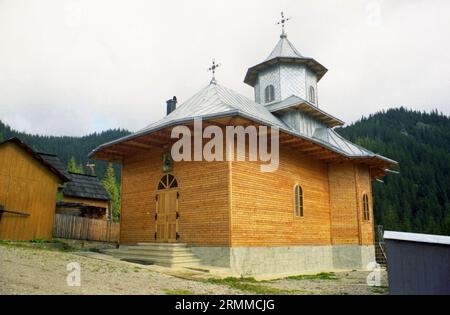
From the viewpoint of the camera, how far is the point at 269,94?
2083 centimetres

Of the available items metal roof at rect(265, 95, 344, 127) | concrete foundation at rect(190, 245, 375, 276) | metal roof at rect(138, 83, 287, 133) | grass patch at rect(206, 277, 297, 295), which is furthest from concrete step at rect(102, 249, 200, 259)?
metal roof at rect(265, 95, 344, 127)

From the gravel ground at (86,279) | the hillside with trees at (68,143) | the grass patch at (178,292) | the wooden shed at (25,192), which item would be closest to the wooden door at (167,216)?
the gravel ground at (86,279)

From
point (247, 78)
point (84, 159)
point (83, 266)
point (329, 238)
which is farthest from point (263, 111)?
point (84, 159)

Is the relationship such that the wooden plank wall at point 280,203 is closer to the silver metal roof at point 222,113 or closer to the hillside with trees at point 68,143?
the silver metal roof at point 222,113

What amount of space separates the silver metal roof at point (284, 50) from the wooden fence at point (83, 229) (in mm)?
14101

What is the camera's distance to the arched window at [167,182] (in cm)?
1330

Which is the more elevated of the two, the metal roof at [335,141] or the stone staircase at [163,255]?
the metal roof at [335,141]

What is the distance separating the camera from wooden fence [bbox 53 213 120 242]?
Answer: 2100 cm

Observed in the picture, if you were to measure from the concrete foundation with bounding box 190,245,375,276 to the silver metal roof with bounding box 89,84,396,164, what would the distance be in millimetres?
4082

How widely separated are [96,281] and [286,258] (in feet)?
25.6

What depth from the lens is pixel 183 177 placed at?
42.6 ft

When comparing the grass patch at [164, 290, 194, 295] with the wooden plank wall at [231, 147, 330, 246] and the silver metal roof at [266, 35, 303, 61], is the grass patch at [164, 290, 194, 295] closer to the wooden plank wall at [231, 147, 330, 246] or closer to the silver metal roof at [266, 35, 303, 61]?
the wooden plank wall at [231, 147, 330, 246]

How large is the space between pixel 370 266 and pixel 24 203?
16.4 m

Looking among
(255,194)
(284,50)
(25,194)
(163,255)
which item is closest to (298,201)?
(255,194)
